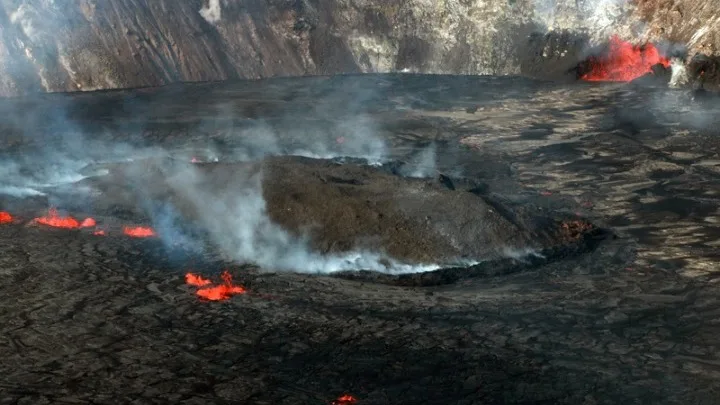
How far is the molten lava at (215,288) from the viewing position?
11.4 meters

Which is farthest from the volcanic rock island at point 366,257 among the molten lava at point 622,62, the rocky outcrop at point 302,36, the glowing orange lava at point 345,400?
the rocky outcrop at point 302,36

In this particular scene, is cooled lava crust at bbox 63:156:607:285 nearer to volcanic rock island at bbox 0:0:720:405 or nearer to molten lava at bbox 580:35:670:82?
volcanic rock island at bbox 0:0:720:405

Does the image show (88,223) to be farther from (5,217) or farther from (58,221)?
(5,217)

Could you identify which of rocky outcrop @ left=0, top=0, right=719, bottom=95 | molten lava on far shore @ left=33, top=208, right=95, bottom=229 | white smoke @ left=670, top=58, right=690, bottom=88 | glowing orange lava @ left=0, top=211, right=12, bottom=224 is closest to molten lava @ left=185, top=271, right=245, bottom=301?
A: molten lava on far shore @ left=33, top=208, right=95, bottom=229

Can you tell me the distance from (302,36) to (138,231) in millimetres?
24336

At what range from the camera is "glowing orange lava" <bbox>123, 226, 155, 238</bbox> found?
1415 cm

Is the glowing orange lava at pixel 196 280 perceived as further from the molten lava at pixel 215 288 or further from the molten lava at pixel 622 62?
the molten lava at pixel 622 62

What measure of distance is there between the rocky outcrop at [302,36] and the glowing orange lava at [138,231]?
19.4 meters

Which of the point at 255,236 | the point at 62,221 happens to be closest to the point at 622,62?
the point at 255,236

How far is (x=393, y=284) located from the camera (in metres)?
12.0

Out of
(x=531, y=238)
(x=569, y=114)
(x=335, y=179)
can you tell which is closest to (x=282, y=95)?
(x=569, y=114)

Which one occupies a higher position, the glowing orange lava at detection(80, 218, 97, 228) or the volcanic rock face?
the volcanic rock face

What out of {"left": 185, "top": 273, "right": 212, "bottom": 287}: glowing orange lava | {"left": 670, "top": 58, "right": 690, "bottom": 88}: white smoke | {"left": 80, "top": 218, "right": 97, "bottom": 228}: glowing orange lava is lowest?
{"left": 80, "top": 218, "right": 97, "bottom": 228}: glowing orange lava

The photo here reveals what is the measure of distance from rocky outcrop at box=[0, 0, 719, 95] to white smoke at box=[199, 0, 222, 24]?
0.04 metres
